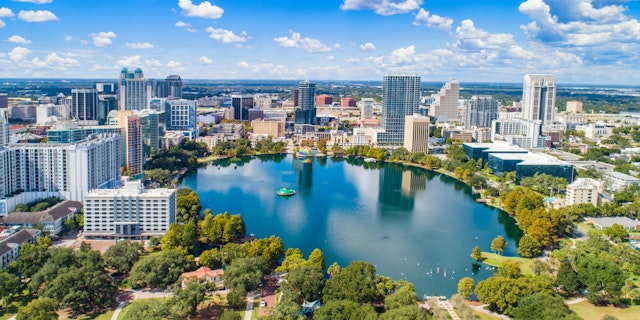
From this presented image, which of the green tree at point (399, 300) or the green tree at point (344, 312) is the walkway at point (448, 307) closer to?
the green tree at point (399, 300)

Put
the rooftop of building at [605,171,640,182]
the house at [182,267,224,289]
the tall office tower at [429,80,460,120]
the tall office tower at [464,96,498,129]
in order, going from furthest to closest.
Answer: the tall office tower at [429,80,460,120] → the tall office tower at [464,96,498,129] → the rooftop of building at [605,171,640,182] → the house at [182,267,224,289]

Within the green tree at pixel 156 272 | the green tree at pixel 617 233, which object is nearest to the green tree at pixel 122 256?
the green tree at pixel 156 272

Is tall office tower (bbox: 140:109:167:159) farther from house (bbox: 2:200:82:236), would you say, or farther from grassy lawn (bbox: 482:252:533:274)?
grassy lawn (bbox: 482:252:533:274)

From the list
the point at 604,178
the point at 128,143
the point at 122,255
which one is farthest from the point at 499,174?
the point at 122,255

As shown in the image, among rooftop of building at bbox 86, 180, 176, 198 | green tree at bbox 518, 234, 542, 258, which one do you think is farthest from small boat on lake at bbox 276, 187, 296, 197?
green tree at bbox 518, 234, 542, 258

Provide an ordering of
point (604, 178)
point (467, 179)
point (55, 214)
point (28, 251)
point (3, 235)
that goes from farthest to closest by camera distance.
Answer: point (467, 179) < point (604, 178) < point (55, 214) < point (3, 235) < point (28, 251)

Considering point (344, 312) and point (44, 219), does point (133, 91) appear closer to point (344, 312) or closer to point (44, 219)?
point (44, 219)

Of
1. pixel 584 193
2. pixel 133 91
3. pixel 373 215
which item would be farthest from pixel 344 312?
pixel 133 91

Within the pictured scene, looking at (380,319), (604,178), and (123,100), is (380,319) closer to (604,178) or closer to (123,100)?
(604,178)
